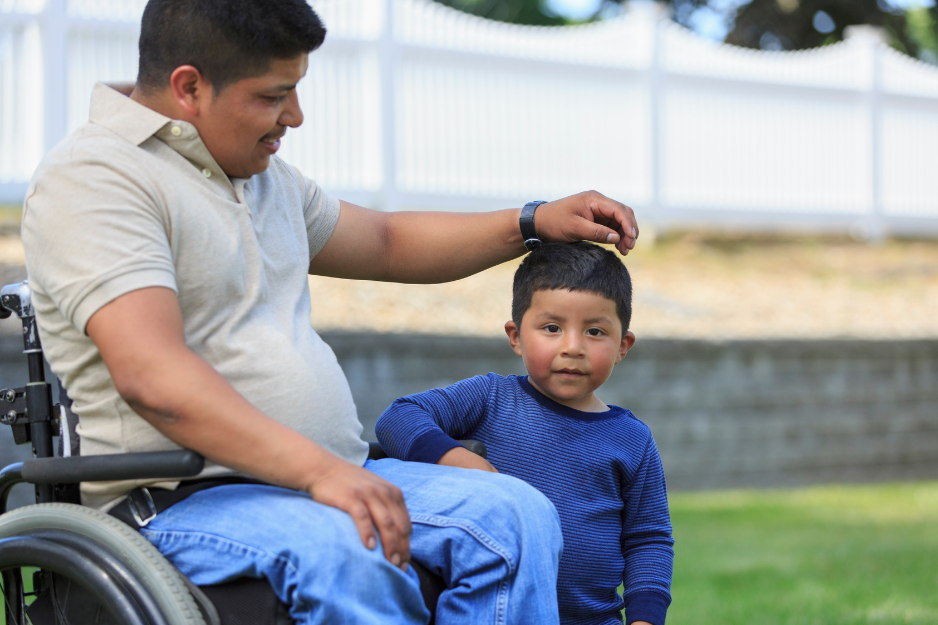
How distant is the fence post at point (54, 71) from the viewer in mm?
5508

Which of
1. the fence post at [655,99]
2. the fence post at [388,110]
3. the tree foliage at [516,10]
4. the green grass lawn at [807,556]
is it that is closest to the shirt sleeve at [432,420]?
the green grass lawn at [807,556]

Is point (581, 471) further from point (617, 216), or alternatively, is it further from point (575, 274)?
point (617, 216)

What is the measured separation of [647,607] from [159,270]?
1.07m

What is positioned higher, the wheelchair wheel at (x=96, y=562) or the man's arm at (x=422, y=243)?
the man's arm at (x=422, y=243)

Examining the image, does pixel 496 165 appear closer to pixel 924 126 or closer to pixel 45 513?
pixel 924 126

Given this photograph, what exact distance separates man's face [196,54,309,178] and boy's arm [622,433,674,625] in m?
0.94

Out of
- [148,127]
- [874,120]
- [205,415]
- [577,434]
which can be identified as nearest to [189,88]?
[148,127]

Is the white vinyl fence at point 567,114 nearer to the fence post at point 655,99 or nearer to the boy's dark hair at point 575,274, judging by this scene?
the fence post at point 655,99

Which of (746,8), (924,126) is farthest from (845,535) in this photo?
(746,8)

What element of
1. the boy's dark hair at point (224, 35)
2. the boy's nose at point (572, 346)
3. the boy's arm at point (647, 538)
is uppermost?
the boy's dark hair at point (224, 35)

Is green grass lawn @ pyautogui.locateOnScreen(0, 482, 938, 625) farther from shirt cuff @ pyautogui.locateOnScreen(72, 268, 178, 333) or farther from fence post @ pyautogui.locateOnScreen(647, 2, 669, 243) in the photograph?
fence post @ pyautogui.locateOnScreen(647, 2, 669, 243)

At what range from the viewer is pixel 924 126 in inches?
344

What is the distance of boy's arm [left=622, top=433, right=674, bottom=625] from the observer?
1863mm

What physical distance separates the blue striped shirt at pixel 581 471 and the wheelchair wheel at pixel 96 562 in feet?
1.84
